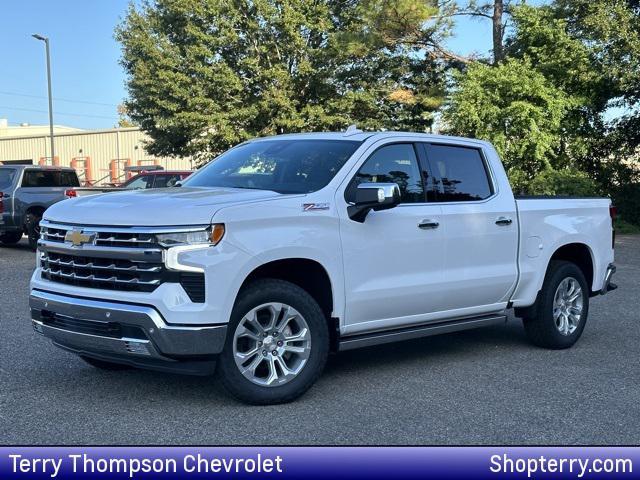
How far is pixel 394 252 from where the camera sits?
19.2 feet

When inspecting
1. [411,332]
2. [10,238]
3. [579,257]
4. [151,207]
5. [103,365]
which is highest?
[151,207]

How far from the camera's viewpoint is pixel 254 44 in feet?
101

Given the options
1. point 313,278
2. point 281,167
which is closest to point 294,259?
point 313,278

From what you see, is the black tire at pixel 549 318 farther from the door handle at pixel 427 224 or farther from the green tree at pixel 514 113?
the green tree at pixel 514 113

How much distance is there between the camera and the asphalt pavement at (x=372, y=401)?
15.3ft

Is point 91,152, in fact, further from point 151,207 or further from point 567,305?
point 151,207

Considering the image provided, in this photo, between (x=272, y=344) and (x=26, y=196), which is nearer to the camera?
(x=272, y=344)

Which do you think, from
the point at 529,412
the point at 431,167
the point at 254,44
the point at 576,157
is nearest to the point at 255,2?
the point at 254,44

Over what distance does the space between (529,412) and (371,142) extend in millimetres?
2311

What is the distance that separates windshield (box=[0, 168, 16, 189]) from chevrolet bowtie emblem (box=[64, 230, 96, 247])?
12.9 meters

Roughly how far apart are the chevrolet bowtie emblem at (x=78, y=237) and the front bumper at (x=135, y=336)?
1.21 ft

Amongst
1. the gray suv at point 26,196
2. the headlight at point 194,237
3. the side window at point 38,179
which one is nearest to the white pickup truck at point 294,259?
the headlight at point 194,237

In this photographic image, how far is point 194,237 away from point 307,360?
119 cm

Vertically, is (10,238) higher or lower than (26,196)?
lower
